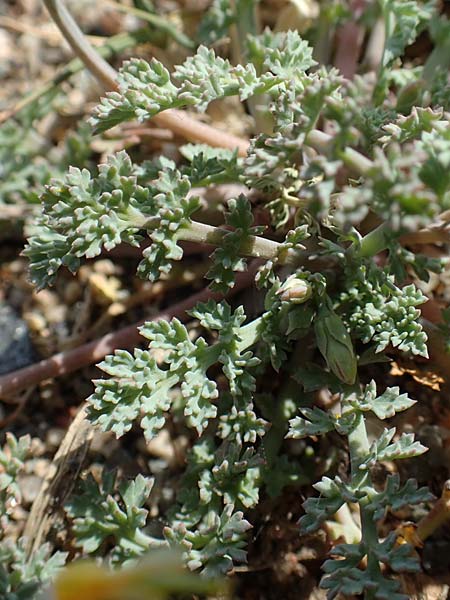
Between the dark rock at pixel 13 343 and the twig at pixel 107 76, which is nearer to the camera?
the twig at pixel 107 76

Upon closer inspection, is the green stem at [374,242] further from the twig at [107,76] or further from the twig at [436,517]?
the twig at [436,517]

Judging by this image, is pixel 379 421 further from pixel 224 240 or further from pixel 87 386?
pixel 87 386

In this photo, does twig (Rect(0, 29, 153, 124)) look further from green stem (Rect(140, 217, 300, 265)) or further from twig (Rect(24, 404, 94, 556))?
twig (Rect(24, 404, 94, 556))

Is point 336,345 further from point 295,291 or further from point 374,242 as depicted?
point 374,242

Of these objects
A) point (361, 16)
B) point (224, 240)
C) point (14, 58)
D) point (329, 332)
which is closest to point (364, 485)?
point (329, 332)

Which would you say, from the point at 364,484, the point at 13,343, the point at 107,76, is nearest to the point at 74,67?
the point at 107,76

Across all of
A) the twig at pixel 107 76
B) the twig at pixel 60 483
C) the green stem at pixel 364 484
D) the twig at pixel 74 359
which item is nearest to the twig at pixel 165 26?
the twig at pixel 107 76
